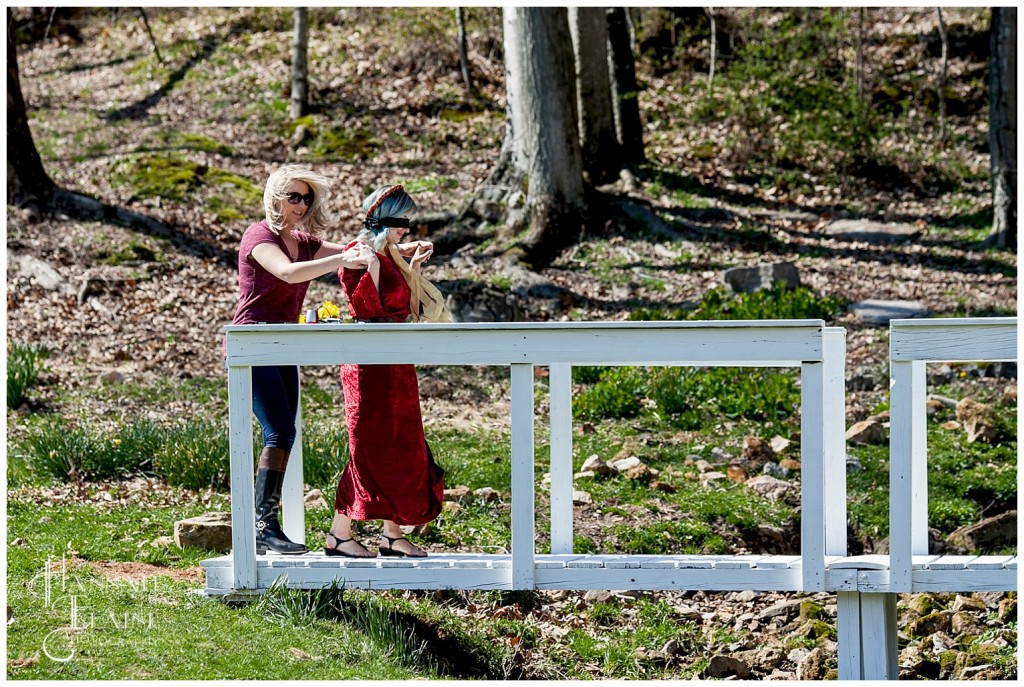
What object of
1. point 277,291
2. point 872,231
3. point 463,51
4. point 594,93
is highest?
point 463,51

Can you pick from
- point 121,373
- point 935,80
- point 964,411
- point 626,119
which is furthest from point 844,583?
point 935,80

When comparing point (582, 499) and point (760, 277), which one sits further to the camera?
point (760, 277)

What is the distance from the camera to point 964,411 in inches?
350

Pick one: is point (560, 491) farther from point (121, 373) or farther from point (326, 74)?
point (326, 74)

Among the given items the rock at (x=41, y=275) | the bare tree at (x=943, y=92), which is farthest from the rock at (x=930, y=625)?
the bare tree at (x=943, y=92)

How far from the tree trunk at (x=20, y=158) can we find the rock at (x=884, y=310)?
904 cm

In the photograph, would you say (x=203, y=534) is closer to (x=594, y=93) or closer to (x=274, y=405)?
(x=274, y=405)

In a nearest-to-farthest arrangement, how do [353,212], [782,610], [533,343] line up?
[533,343] < [782,610] < [353,212]

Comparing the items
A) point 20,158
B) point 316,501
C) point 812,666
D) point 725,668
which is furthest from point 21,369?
point 812,666

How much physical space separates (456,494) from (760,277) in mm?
5267

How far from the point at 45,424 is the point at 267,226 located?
157 inches

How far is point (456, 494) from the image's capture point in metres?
7.54

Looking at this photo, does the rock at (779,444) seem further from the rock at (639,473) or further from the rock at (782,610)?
the rock at (782,610)

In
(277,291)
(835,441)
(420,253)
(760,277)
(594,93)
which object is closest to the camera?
(420,253)
